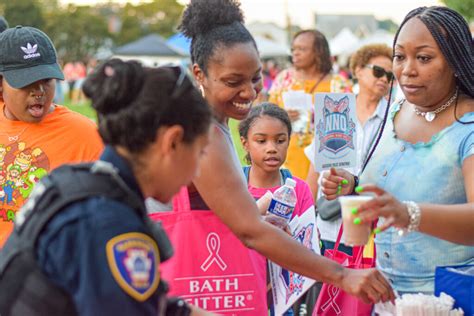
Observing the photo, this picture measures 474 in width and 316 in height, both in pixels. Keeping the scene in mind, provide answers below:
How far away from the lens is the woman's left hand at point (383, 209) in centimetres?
279

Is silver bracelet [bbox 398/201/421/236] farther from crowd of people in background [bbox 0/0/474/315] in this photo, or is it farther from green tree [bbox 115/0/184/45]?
green tree [bbox 115/0/184/45]

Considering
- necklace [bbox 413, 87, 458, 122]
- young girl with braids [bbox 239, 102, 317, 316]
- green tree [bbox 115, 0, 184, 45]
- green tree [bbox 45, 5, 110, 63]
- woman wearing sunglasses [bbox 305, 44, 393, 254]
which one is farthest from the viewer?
green tree [bbox 115, 0, 184, 45]

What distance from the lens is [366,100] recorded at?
773cm

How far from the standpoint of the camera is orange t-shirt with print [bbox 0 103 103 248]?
4266 millimetres

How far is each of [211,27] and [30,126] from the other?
1.51m

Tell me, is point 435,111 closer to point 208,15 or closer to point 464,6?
point 208,15

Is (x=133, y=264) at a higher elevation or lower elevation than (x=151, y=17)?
lower

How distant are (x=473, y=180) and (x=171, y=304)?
142cm

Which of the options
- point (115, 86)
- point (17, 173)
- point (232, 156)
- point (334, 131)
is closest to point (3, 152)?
point (17, 173)

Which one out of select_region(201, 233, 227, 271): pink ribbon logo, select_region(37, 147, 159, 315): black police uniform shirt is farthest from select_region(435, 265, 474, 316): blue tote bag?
select_region(37, 147, 159, 315): black police uniform shirt

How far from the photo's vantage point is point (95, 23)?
6681 cm

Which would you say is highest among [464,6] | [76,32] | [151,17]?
[151,17]

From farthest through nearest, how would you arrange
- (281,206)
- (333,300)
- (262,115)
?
1. (262,115)
2. (281,206)
3. (333,300)

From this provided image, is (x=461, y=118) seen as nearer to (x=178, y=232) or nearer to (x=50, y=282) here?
(x=178, y=232)
